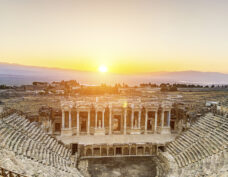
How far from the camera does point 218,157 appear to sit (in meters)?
14.6

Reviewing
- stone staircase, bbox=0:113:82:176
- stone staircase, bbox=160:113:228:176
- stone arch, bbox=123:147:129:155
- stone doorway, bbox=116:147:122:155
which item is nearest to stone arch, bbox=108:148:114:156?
stone doorway, bbox=116:147:122:155

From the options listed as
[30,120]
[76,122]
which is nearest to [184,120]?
[76,122]

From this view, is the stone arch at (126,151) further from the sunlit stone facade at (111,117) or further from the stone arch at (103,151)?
the sunlit stone facade at (111,117)

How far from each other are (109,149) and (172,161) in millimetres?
6787

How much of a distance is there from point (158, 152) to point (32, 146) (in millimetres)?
13174

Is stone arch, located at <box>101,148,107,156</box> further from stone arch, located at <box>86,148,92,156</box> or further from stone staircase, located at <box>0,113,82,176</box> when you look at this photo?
stone staircase, located at <box>0,113,82,176</box>

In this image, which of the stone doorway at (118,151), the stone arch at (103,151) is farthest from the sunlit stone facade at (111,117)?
the stone arch at (103,151)

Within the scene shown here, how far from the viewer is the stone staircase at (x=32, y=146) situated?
13.9m

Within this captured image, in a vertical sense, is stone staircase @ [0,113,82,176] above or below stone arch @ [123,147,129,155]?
above

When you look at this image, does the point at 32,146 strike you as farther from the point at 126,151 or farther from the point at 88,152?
the point at 126,151

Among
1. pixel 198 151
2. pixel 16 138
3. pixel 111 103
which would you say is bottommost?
pixel 198 151

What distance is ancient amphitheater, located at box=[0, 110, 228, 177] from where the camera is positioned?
12.9 meters

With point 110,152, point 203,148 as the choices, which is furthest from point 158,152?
point 110,152

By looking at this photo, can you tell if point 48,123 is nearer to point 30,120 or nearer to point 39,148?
point 30,120
